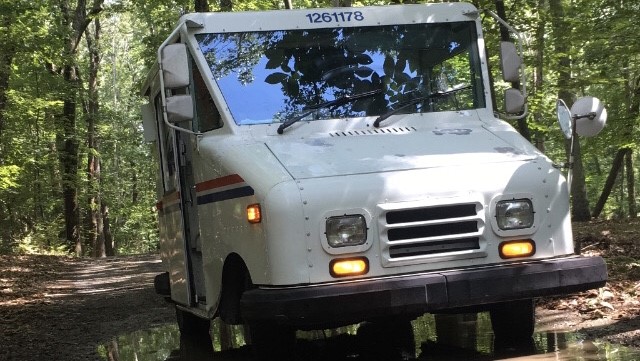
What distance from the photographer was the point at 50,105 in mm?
21688

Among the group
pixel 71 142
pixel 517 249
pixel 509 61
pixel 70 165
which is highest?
pixel 71 142

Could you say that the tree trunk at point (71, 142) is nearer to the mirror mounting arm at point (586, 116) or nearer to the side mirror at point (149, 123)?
the side mirror at point (149, 123)

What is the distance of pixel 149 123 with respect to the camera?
838 centimetres

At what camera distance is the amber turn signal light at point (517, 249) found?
203 inches

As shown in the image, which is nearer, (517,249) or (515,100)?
(517,249)

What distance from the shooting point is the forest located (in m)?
13.9

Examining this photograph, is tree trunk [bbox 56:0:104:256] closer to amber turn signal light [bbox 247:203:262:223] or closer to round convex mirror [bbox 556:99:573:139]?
amber turn signal light [bbox 247:203:262:223]

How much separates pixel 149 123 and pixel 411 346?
12.6 ft

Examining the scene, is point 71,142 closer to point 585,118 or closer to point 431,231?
point 585,118

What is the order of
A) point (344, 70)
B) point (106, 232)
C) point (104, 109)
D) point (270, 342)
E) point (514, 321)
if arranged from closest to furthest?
point (270, 342)
point (514, 321)
point (344, 70)
point (104, 109)
point (106, 232)

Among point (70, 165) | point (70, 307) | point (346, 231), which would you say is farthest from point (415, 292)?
point (70, 165)

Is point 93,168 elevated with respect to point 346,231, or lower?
elevated

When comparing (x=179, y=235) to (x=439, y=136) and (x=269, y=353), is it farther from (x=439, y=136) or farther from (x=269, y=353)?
(x=439, y=136)

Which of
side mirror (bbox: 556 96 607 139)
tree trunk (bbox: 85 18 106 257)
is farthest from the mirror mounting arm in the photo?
tree trunk (bbox: 85 18 106 257)
